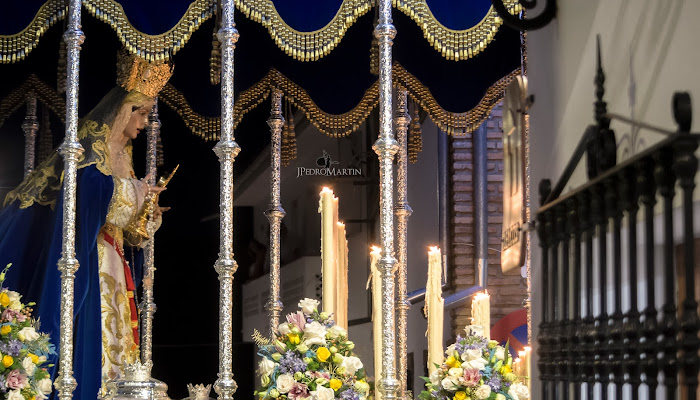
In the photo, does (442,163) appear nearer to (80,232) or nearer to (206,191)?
(206,191)

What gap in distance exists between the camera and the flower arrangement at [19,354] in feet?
17.4

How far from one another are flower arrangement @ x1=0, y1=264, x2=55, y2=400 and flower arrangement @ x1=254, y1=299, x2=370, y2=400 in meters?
1.14

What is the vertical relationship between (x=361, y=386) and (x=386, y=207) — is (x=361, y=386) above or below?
below

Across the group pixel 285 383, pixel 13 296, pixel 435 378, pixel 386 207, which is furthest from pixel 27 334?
pixel 435 378

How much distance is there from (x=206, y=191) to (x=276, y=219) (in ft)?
2.16

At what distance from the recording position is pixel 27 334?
544 centimetres

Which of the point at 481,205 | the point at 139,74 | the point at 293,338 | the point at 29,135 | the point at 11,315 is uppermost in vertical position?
the point at 139,74

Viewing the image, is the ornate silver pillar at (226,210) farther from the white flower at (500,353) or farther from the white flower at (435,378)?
the white flower at (500,353)

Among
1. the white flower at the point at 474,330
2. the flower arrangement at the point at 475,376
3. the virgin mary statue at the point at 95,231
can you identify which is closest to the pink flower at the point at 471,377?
the flower arrangement at the point at 475,376

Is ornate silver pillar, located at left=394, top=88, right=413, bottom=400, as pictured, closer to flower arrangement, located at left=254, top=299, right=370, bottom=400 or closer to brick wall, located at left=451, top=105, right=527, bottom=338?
brick wall, located at left=451, top=105, right=527, bottom=338

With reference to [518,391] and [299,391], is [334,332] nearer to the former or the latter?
[299,391]

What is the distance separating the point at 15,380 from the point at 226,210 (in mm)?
1259

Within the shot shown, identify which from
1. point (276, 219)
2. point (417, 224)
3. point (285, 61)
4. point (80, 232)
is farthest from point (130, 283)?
point (417, 224)

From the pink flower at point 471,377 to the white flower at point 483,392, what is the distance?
0.09ft
